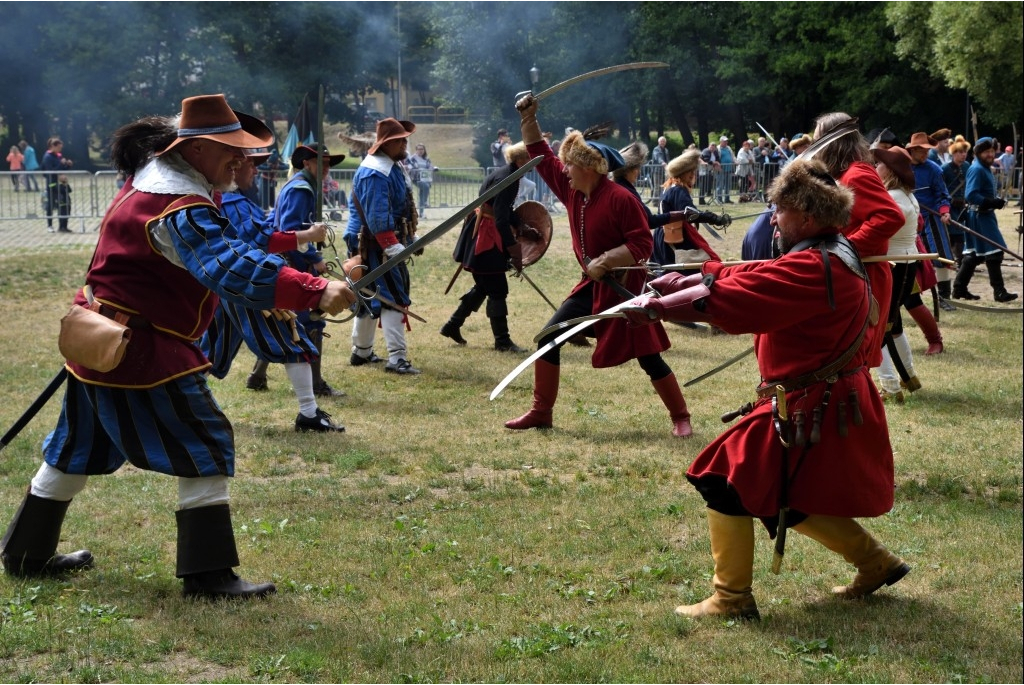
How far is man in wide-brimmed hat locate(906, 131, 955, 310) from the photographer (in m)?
10.8

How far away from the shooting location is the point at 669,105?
4109 cm

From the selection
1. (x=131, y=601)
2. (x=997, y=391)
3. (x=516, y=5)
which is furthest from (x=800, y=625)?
(x=516, y=5)

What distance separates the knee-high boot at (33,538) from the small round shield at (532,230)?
17.2ft

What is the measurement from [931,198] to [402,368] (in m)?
5.69

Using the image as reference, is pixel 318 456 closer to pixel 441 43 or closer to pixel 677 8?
pixel 441 43

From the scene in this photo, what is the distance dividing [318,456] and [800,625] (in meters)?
3.15

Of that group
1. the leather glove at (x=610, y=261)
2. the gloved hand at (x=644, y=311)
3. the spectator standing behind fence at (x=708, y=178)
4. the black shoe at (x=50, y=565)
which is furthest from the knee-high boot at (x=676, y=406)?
the spectator standing behind fence at (x=708, y=178)

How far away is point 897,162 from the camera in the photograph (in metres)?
7.38

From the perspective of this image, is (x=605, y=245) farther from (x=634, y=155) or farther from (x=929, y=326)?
(x=929, y=326)

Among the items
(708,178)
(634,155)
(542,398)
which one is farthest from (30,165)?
(542,398)

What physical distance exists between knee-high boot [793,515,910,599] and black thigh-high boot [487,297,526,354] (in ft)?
18.0

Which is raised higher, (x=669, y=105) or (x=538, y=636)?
(x=669, y=105)

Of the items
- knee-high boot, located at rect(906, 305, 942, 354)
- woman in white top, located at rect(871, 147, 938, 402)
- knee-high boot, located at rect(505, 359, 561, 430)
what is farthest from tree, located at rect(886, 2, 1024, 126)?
knee-high boot, located at rect(505, 359, 561, 430)

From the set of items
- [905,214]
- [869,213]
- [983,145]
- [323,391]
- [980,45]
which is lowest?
[323,391]
